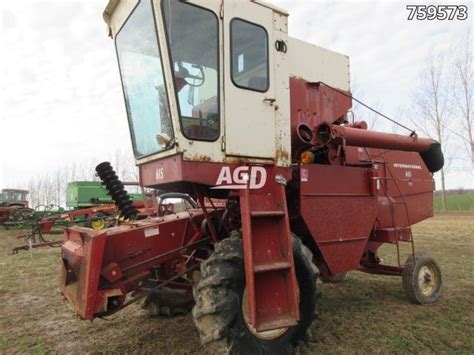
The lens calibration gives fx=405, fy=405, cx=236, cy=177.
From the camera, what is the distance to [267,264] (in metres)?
3.30

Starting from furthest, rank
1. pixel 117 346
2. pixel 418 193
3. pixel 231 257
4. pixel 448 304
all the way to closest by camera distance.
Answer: pixel 418 193 < pixel 448 304 < pixel 117 346 < pixel 231 257

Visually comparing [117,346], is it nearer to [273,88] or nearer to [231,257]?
[231,257]

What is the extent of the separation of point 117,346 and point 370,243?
3.36 m

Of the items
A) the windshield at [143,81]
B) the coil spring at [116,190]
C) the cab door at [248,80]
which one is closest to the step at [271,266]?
the cab door at [248,80]

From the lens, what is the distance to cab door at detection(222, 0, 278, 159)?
364cm

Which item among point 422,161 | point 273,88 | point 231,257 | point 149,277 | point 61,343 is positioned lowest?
point 61,343

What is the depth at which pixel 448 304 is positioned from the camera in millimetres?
5059

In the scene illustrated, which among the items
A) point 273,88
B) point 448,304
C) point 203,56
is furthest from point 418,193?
point 203,56

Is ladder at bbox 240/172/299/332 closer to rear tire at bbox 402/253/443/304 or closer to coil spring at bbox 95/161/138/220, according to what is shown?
coil spring at bbox 95/161/138/220

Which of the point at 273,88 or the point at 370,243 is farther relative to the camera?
the point at 370,243

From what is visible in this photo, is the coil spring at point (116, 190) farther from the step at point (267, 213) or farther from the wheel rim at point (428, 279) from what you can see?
the wheel rim at point (428, 279)

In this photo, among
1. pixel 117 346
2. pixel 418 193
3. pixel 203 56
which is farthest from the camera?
pixel 418 193

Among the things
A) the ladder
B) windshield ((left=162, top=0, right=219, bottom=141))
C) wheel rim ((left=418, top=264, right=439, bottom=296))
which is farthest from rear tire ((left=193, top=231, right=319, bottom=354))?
wheel rim ((left=418, top=264, right=439, bottom=296))

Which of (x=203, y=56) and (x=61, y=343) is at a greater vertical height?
(x=203, y=56)
